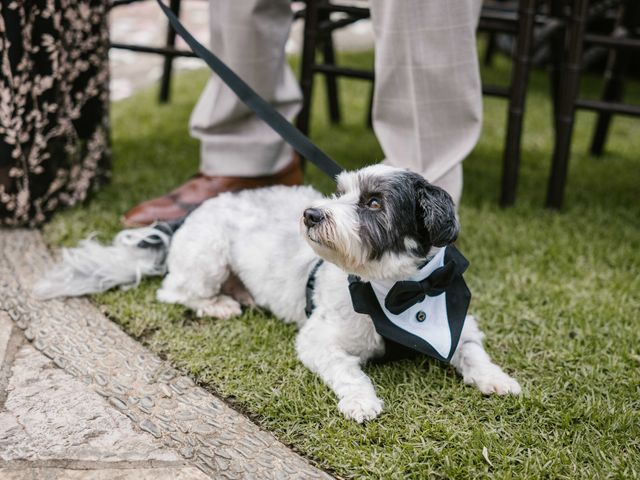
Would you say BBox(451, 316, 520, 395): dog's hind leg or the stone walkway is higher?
BBox(451, 316, 520, 395): dog's hind leg

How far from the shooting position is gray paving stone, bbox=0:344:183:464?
1900mm

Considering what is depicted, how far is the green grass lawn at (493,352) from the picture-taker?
194 centimetres

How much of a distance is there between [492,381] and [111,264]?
1496mm

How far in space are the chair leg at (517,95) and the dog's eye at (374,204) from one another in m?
1.82

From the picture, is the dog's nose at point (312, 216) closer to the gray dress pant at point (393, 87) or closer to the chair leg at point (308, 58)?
the gray dress pant at point (393, 87)

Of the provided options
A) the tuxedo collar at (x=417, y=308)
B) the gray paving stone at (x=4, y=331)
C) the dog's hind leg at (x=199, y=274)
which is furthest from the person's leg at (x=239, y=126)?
the tuxedo collar at (x=417, y=308)

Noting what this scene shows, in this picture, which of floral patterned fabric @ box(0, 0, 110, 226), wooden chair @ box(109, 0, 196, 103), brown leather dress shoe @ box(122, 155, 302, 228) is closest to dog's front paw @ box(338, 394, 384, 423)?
brown leather dress shoe @ box(122, 155, 302, 228)

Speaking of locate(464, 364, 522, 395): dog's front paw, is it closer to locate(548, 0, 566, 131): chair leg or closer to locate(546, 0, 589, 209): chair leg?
locate(546, 0, 589, 209): chair leg

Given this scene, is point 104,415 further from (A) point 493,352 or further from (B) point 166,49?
(B) point 166,49

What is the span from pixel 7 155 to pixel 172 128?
196 cm

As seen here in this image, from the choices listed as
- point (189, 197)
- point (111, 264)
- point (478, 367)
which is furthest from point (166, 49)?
point (478, 367)

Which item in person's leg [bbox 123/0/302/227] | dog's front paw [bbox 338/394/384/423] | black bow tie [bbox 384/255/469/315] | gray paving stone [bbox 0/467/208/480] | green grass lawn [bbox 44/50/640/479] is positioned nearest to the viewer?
gray paving stone [bbox 0/467/208/480]

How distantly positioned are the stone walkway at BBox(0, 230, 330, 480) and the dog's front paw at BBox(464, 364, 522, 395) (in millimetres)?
609

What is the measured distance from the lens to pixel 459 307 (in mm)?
2271
